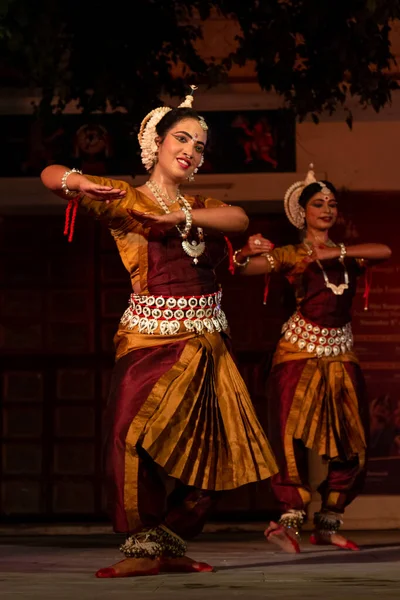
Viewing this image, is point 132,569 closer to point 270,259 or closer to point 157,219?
point 157,219

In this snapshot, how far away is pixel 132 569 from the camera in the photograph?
5.23 meters

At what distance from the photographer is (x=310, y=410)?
24.1ft

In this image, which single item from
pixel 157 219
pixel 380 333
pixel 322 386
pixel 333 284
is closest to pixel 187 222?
pixel 157 219

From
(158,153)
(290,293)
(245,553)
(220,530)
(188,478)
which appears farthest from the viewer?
(220,530)

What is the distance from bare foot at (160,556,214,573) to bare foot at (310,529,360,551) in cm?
185

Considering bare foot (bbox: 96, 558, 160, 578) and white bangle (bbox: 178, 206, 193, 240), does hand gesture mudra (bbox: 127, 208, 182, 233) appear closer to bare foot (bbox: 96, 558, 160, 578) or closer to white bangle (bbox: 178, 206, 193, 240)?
white bangle (bbox: 178, 206, 193, 240)

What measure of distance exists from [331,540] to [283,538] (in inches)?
15.7

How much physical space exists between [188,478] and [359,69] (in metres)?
3.16

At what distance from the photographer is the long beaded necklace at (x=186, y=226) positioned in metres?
5.42

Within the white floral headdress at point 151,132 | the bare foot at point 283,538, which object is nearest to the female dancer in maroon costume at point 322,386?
the bare foot at point 283,538

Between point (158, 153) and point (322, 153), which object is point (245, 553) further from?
point (322, 153)

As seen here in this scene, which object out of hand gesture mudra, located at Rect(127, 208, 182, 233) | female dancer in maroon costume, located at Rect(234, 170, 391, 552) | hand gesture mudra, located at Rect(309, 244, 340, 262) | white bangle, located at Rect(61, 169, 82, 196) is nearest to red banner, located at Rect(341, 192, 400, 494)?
female dancer in maroon costume, located at Rect(234, 170, 391, 552)

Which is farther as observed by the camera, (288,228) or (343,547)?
(288,228)

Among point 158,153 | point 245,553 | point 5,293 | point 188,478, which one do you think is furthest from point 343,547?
Answer: point 5,293
